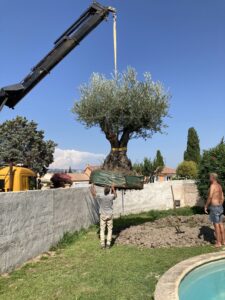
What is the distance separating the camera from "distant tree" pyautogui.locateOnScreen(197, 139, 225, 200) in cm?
2061

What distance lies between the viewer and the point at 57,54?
561 inches

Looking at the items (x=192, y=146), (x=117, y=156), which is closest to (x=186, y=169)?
(x=192, y=146)

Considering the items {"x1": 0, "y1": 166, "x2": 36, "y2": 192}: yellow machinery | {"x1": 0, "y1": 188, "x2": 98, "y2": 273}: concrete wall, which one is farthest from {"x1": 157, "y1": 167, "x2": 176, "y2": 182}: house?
{"x1": 0, "y1": 188, "x2": 98, "y2": 273}: concrete wall

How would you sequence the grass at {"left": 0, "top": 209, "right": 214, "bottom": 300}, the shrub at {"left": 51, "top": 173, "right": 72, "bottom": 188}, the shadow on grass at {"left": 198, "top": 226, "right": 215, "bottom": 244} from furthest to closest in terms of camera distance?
the shrub at {"left": 51, "top": 173, "right": 72, "bottom": 188} → the shadow on grass at {"left": 198, "top": 226, "right": 215, "bottom": 244} → the grass at {"left": 0, "top": 209, "right": 214, "bottom": 300}

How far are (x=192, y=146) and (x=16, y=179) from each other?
155 ft

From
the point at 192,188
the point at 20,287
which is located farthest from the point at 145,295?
the point at 192,188

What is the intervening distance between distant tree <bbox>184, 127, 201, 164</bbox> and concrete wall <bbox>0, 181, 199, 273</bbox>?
44.0 meters

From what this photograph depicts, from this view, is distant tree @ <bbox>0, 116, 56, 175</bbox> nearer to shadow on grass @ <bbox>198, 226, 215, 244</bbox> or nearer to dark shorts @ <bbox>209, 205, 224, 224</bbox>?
shadow on grass @ <bbox>198, 226, 215, 244</bbox>

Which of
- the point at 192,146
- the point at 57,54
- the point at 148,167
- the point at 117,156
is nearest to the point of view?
the point at 57,54

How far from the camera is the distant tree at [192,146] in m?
58.4

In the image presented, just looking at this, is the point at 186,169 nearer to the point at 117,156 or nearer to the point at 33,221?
the point at 117,156

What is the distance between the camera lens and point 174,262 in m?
9.09

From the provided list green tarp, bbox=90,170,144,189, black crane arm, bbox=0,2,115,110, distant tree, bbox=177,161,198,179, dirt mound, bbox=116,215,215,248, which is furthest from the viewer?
distant tree, bbox=177,161,198,179

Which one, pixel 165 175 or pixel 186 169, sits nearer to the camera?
pixel 186 169
